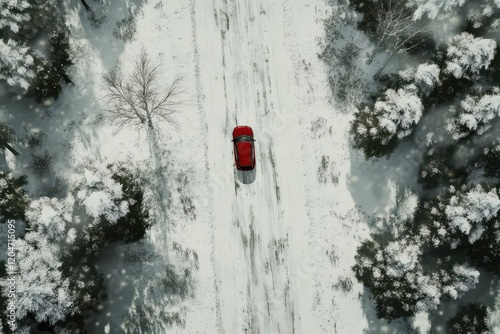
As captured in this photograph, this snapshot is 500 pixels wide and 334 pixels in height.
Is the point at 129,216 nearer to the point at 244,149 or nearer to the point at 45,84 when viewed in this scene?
the point at 244,149

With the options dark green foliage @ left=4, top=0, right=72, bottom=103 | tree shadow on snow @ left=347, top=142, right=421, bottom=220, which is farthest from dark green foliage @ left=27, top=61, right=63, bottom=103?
tree shadow on snow @ left=347, top=142, right=421, bottom=220

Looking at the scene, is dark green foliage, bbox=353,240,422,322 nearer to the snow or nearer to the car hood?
the snow

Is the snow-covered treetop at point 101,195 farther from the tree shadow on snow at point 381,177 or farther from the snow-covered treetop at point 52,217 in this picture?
the tree shadow on snow at point 381,177

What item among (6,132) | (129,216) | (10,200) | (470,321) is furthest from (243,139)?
(470,321)

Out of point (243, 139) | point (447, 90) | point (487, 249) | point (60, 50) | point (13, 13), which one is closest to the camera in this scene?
point (487, 249)

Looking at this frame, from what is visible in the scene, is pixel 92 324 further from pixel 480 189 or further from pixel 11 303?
pixel 480 189

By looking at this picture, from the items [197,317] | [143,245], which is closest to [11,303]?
[143,245]
